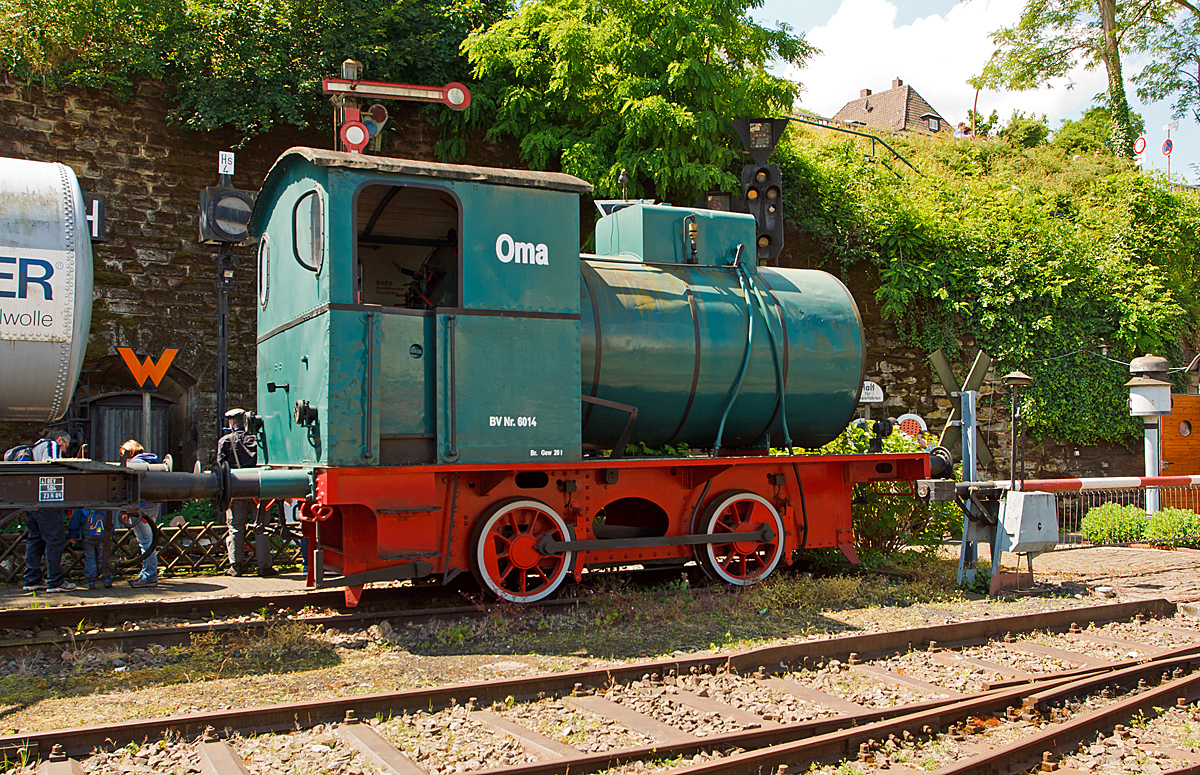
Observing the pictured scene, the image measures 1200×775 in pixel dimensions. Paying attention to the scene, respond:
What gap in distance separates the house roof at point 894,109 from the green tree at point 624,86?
38094 millimetres

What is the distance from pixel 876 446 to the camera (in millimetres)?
9250

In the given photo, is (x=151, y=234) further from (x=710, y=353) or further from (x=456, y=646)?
(x=456, y=646)

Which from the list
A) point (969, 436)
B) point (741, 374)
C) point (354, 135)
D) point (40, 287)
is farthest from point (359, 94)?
point (969, 436)

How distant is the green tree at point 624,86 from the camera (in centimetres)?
1378

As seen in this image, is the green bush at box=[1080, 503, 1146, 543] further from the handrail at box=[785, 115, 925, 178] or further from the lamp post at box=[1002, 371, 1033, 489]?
the handrail at box=[785, 115, 925, 178]

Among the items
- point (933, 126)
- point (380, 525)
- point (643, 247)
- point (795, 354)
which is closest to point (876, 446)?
point (795, 354)

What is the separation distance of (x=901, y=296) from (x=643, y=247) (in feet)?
29.9

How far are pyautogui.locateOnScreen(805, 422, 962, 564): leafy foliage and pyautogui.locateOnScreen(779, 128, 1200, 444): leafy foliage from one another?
21.6 feet

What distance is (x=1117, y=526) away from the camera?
12.4 metres

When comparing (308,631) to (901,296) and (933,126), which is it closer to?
(901,296)

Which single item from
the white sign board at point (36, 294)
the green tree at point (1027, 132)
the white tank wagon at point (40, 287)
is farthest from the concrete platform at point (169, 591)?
the green tree at point (1027, 132)

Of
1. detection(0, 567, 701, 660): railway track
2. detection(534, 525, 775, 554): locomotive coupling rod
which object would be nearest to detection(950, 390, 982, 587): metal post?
detection(534, 525, 775, 554): locomotive coupling rod

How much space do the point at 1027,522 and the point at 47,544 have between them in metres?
9.19

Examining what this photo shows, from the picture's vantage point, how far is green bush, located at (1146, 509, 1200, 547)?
11930mm
